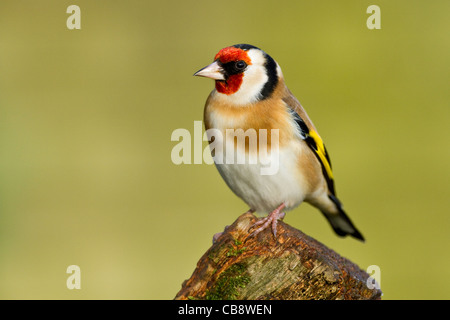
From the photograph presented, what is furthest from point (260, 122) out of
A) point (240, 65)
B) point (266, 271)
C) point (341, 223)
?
point (341, 223)

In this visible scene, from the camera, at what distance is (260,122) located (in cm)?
277

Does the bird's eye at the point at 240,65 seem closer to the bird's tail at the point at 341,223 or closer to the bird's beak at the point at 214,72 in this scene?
the bird's beak at the point at 214,72

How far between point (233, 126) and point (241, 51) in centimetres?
41

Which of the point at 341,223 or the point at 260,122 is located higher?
the point at 260,122

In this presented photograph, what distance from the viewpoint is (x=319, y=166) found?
3053mm

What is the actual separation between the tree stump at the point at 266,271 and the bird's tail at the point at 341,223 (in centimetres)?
110

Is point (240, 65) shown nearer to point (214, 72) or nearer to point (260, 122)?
point (214, 72)

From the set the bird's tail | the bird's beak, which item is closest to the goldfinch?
the bird's beak

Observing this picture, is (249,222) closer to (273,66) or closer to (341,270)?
(341,270)

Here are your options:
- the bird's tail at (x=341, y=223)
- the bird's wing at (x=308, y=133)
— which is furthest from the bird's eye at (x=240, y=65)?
the bird's tail at (x=341, y=223)

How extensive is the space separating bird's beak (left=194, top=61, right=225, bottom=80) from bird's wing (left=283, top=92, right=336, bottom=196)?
1.33 ft

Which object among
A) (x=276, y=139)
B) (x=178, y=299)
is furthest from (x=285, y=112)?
(x=178, y=299)

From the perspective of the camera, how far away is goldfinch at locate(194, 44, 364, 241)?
9.11 feet

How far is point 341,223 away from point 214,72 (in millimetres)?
1381
